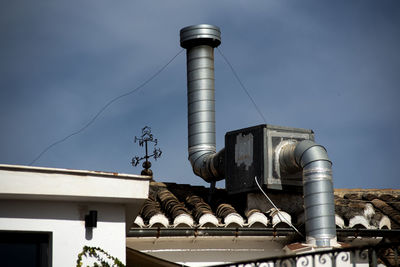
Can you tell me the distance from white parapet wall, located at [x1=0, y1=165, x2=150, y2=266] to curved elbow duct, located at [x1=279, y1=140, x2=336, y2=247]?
450 centimetres

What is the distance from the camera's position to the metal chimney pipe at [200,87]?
20.1 m

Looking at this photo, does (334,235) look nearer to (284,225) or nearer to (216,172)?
(284,225)

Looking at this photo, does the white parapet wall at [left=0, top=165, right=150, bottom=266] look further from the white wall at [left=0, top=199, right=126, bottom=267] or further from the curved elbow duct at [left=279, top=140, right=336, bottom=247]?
the curved elbow duct at [left=279, top=140, right=336, bottom=247]

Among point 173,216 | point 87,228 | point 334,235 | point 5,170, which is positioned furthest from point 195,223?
point 5,170

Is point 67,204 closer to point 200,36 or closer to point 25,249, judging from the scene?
point 25,249

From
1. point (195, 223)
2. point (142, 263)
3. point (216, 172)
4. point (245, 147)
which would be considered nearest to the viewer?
point (142, 263)

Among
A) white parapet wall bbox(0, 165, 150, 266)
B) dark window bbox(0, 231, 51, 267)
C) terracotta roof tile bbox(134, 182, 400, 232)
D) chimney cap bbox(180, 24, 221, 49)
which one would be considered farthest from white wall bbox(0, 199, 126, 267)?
chimney cap bbox(180, 24, 221, 49)

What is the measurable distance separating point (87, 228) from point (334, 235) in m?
5.48

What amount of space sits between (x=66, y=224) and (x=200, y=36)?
9.85 metres

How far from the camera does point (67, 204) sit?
12000mm

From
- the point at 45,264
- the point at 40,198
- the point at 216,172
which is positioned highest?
the point at 216,172

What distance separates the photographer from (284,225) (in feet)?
53.5

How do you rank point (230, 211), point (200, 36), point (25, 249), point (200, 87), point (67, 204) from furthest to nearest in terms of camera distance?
point (200, 36), point (200, 87), point (230, 211), point (67, 204), point (25, 249)

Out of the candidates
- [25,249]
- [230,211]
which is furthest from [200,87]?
[25,249]
